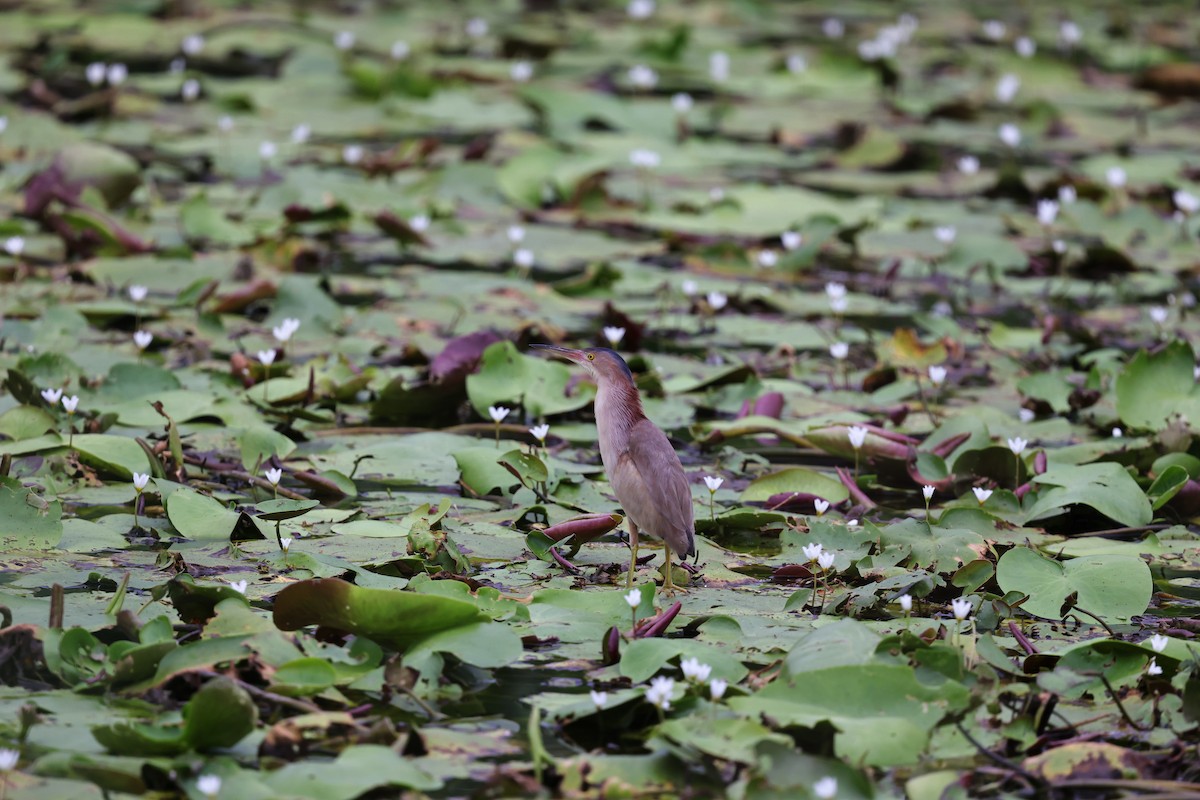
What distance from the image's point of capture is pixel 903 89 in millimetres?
11727

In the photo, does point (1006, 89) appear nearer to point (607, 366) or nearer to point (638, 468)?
point (607, 366)

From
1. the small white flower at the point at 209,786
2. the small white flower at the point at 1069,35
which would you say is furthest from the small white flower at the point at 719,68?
the small white flower at the point at 209,786

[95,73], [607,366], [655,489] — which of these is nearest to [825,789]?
[655,489]

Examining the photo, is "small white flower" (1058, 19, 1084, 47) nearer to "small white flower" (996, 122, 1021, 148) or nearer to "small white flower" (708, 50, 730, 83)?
"small white flower" (708, 50, 730, 83)

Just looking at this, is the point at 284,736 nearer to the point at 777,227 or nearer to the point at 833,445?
the point at 833,445

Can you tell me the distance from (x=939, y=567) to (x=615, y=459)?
36.2 inches

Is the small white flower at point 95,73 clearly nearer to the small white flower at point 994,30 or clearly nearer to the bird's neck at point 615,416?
the bird's neck at point 615,416

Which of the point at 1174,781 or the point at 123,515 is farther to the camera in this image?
the point at 123,515

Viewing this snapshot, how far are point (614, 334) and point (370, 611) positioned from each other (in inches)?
99.4

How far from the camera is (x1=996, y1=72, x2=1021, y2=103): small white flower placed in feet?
36.7

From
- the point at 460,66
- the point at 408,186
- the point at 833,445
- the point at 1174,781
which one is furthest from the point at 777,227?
the point at 1174,781

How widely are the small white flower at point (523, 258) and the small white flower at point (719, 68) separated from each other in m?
4.45

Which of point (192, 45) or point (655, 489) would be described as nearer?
point (655, 489)

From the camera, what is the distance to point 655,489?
4070mm
